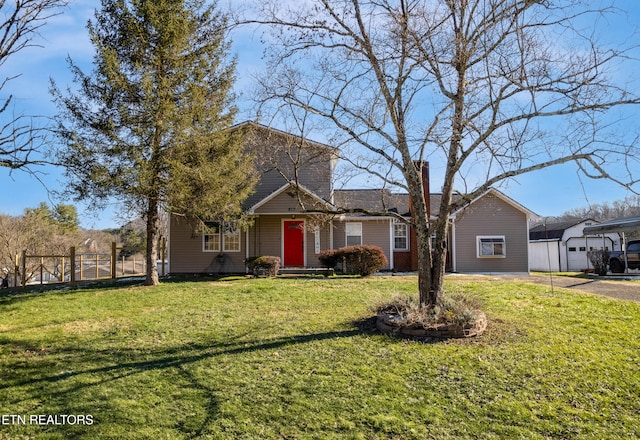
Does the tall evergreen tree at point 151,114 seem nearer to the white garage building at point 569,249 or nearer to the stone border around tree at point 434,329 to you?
the stone border around tree at point 434,329

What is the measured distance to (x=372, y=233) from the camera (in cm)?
1816

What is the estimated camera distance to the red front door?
17.4 metres

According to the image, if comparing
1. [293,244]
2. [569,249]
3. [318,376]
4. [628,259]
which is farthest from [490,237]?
[318,376]

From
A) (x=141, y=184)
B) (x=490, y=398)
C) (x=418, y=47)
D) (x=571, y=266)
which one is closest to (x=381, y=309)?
(x=490, y=398)

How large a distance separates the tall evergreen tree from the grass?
16.0 feet

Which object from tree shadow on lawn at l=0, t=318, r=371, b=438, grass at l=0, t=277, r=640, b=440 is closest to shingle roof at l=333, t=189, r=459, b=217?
grass at l=0, t=277, r=640, b=440

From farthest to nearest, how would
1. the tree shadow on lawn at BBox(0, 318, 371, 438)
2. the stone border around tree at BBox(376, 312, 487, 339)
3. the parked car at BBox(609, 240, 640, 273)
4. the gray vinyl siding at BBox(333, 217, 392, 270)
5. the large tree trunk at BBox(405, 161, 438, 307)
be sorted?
the parked car at BBox(609, 240, 640, 273)
the gray vinyl siding at BBox(333, 217, 392, 270)
the large tree trunk at BBox(405, 161, 438, 307)
the stone border around tree at BBox(376, 312, 487, 339)
the tree shadow on lawn at BBox(0, 318, 371, 438)

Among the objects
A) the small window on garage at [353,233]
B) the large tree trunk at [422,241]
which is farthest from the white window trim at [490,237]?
the large tree trunk at [422,241]

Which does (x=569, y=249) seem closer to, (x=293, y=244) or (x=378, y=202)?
(x=378, y=202)

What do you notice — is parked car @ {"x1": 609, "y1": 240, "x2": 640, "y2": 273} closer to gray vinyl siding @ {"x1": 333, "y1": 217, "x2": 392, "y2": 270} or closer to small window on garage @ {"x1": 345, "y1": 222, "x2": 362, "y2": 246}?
gray vinyl siding @ {"x1": 333, "y1": 217, "x2": 392, "y2": 270}

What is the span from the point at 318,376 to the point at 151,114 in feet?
32.9

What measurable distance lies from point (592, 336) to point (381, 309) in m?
3.30

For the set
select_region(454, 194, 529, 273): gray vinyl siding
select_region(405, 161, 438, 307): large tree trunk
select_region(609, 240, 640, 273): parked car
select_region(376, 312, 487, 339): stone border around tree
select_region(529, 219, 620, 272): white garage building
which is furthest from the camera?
select_region(529, 219, 620, 272): white garage building

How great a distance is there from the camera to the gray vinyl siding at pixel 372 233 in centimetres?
1800
